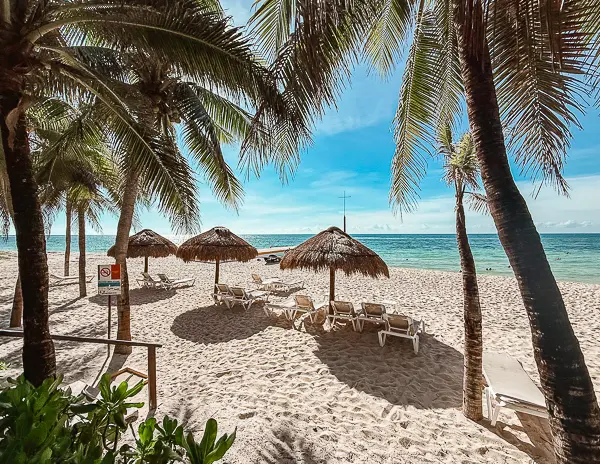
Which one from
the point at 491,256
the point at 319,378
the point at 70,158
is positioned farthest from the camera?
the point at 491,256

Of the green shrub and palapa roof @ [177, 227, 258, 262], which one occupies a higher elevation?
palapa roof @ [177, 227, 258, 262]

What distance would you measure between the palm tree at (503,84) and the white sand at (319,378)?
207 cm

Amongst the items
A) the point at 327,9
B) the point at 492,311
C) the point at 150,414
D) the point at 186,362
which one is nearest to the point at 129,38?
the point at 327,9

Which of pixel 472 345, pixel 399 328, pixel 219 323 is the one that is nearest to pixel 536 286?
pixel 472 345

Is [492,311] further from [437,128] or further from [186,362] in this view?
[186,362]

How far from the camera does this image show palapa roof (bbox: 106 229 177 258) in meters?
11.7

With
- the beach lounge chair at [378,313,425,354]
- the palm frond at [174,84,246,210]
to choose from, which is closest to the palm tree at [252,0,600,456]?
the palm frond at [174,84,246,210]

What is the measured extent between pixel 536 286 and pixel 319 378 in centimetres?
381

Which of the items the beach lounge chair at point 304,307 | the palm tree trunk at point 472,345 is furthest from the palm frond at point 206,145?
the palm tree trunk at point 472,345

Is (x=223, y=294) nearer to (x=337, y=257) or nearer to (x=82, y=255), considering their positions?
(x=337, y=257)

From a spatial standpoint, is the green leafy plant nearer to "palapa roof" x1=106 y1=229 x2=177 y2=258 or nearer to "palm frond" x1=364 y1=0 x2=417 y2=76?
"palm frond" x1=364 y1=0 x2=417 y2=76

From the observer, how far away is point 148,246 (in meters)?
11.8

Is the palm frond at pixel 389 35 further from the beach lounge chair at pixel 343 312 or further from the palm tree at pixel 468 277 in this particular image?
the beach lounge chair at pixel 343 312

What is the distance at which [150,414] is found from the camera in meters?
3.56
